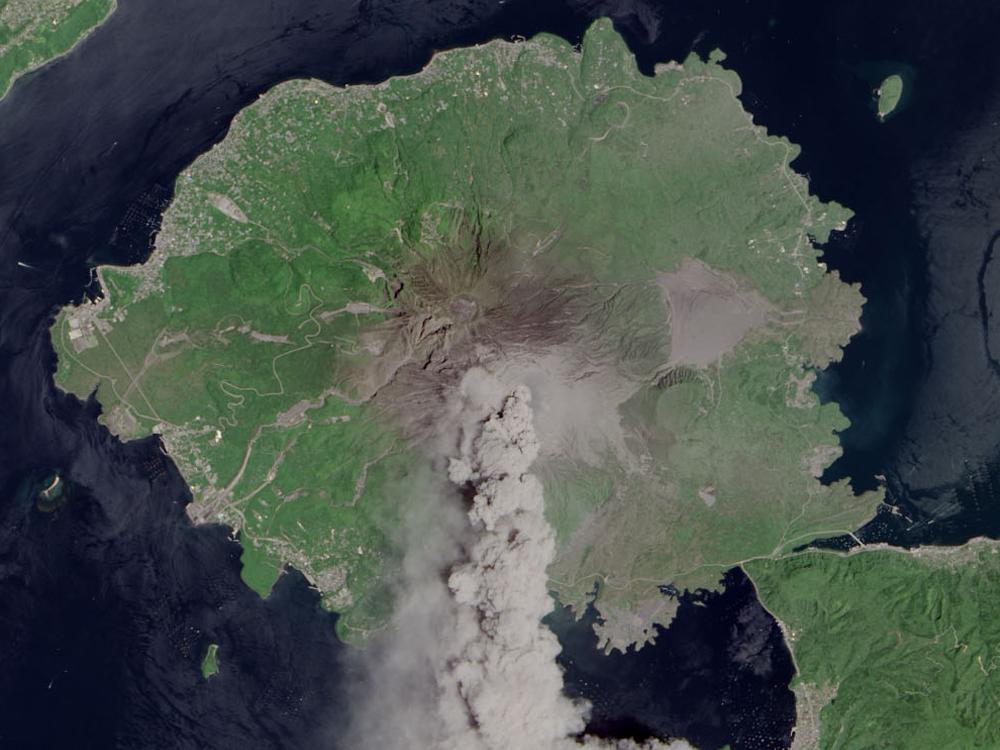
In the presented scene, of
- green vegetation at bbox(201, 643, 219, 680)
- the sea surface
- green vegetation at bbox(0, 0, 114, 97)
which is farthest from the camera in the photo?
green vegetation at bbox(201, 643, 219, 680)

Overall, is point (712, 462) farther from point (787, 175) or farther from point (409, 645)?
point (409, 645)

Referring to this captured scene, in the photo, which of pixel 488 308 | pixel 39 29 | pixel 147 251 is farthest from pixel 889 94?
pixel 39 29

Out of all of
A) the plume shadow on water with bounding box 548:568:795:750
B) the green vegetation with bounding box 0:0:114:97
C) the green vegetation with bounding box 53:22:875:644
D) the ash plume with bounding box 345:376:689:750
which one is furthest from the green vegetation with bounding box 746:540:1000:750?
the green vegetation with bounding box 0:0:114:97

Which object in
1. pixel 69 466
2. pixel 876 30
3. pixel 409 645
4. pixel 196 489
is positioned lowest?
pixel 409 645

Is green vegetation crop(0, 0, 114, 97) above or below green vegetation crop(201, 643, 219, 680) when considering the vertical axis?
above


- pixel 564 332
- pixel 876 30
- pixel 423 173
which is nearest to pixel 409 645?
pixel 564 332

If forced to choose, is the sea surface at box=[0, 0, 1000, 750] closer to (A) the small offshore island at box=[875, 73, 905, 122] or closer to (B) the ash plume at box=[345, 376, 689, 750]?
(A) the small offshore island at box=[875, 73, 905, 122]
